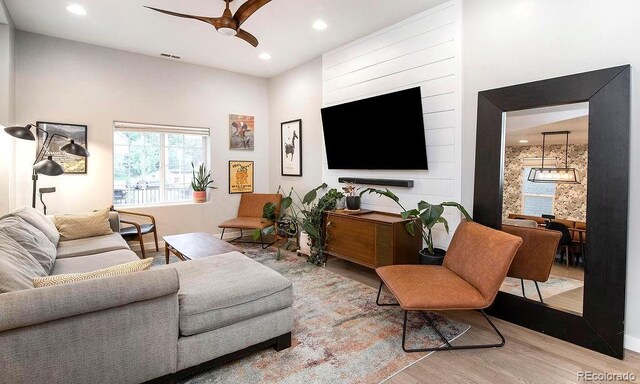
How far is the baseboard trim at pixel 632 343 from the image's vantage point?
220cm

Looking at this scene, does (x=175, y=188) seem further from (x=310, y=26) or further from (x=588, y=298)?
(x=588, y=298)

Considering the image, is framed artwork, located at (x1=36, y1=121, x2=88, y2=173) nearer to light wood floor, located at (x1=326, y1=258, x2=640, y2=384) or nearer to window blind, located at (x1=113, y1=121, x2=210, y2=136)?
window blind, located at (x1=113, y1=121, x2=210, y2=136)

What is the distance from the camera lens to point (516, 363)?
2117 millimetres

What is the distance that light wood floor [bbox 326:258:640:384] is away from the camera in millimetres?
1969

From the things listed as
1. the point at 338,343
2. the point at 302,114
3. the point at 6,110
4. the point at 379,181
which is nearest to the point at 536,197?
the point at 379,181

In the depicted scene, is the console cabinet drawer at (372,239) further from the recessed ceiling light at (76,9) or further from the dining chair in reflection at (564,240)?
the recessed ceiling light at (76,9)

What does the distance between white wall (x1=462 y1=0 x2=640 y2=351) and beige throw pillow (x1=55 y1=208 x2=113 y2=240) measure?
13.1 ft

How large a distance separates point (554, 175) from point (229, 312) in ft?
8.55

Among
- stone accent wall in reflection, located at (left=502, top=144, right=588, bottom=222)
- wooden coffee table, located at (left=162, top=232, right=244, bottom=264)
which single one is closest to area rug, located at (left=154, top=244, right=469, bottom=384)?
wooden coffee table, located at (left=162, top=232, right=244, bottom=264)

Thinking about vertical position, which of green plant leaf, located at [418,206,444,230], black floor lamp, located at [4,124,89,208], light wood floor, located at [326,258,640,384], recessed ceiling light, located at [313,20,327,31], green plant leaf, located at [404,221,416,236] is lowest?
light wood floor, located at [326,258,640,384]

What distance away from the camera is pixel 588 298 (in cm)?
231

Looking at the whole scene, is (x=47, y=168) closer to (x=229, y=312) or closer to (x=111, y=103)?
(x=111, y=103)

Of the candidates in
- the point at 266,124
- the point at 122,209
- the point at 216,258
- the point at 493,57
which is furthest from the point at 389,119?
the point at 122,209

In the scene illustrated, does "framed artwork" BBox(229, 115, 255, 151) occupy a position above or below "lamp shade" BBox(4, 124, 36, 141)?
above
